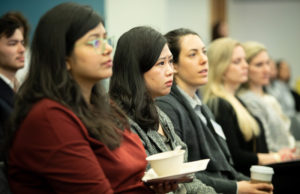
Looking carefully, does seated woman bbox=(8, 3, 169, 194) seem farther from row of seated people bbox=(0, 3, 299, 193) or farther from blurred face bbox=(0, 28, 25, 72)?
blurred face bbox=(0, 28, 25, 72)

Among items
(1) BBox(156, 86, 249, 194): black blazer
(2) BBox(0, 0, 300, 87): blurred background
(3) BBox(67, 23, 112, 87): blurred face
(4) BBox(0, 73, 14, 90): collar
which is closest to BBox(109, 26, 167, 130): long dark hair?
(1) BBox(156, 86, 249, 194): black blazer

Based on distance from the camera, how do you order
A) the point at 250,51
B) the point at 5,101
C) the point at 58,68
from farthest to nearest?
the point at 250,51 < the point at 5,101 < the point at 58,68

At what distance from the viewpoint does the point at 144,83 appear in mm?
2098

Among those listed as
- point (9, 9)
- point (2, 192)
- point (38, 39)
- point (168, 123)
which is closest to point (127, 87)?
point (168, 123)

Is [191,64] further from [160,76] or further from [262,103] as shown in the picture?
[262,103]

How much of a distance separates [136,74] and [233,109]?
1295mm

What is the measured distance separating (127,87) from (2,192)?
79 cm

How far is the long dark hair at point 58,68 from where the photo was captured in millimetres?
Answer: 1420

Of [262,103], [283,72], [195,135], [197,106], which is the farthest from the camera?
[283,72]

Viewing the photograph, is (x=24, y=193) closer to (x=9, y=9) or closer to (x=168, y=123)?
(x=168, y=123)

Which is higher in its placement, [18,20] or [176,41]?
[18,20]

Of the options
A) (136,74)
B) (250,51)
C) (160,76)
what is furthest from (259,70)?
(136,74)

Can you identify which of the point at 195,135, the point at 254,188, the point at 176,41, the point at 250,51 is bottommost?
the point at 254,188

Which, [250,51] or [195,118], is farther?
[250,51]
